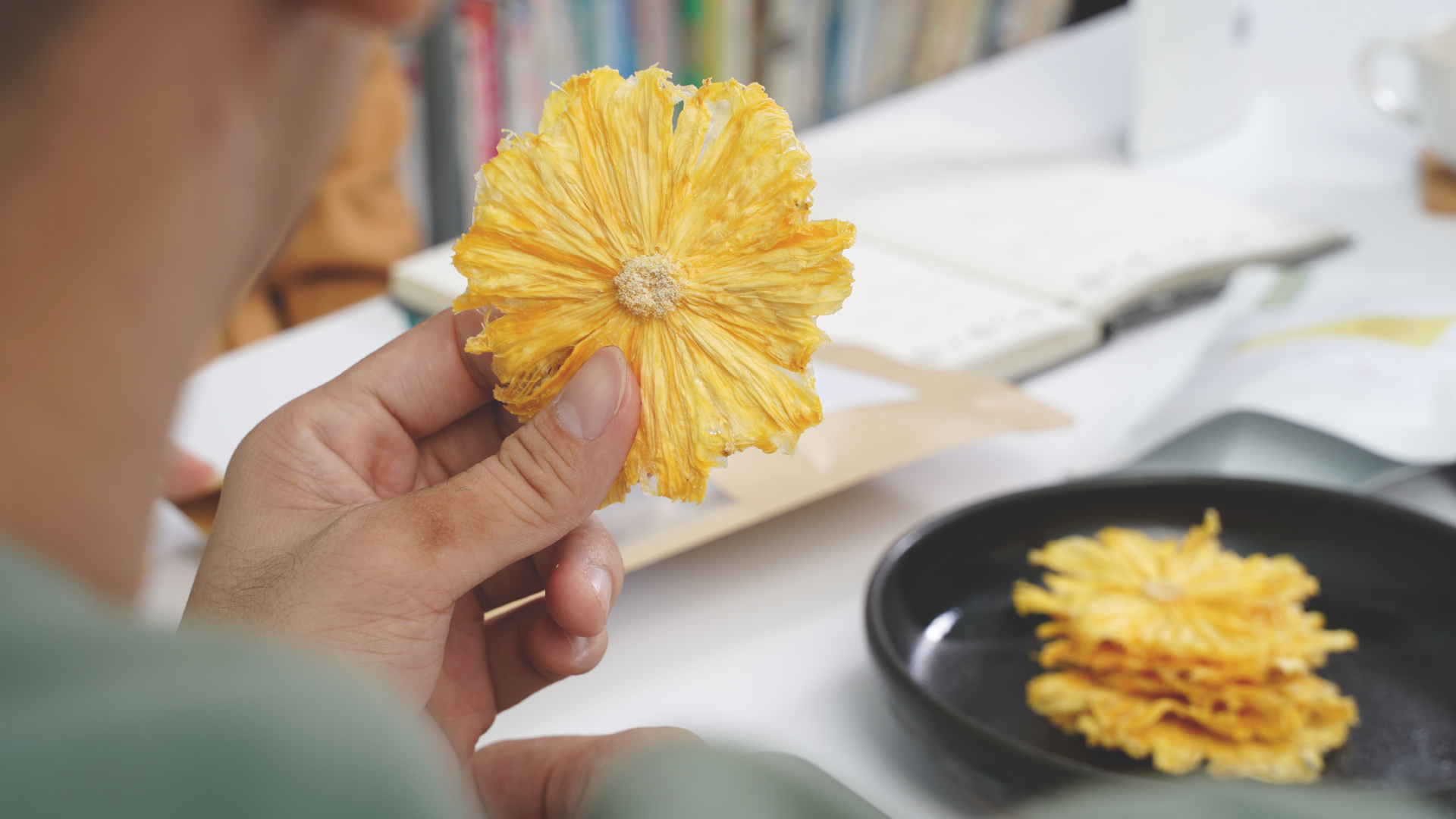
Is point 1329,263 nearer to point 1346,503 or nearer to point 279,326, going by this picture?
point 1346,503

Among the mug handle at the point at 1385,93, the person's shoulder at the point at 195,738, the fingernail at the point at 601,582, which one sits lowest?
the mug handle at the point at 1385,93

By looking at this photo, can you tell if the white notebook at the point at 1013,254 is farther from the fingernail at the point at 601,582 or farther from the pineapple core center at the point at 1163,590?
the fingernail at the point at 601,582

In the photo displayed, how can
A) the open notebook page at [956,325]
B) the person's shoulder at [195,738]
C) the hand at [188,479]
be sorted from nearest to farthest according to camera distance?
1. the person's shoulder at [195,738]
2. the hand at [188,479]
3. the open notebook page at [956,325]

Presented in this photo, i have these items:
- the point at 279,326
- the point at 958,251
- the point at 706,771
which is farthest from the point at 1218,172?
the point at 706,771

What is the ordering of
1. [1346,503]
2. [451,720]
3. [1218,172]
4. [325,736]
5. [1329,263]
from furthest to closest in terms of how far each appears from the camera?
[1218,172]
[1329,263]
[1346,503]
[451,720]
[325,736]

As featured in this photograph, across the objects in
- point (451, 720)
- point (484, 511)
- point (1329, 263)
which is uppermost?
point (484, 511)

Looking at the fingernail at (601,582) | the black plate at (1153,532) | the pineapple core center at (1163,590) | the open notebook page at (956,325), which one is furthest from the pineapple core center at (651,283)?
the open notebook page at (956,325)
